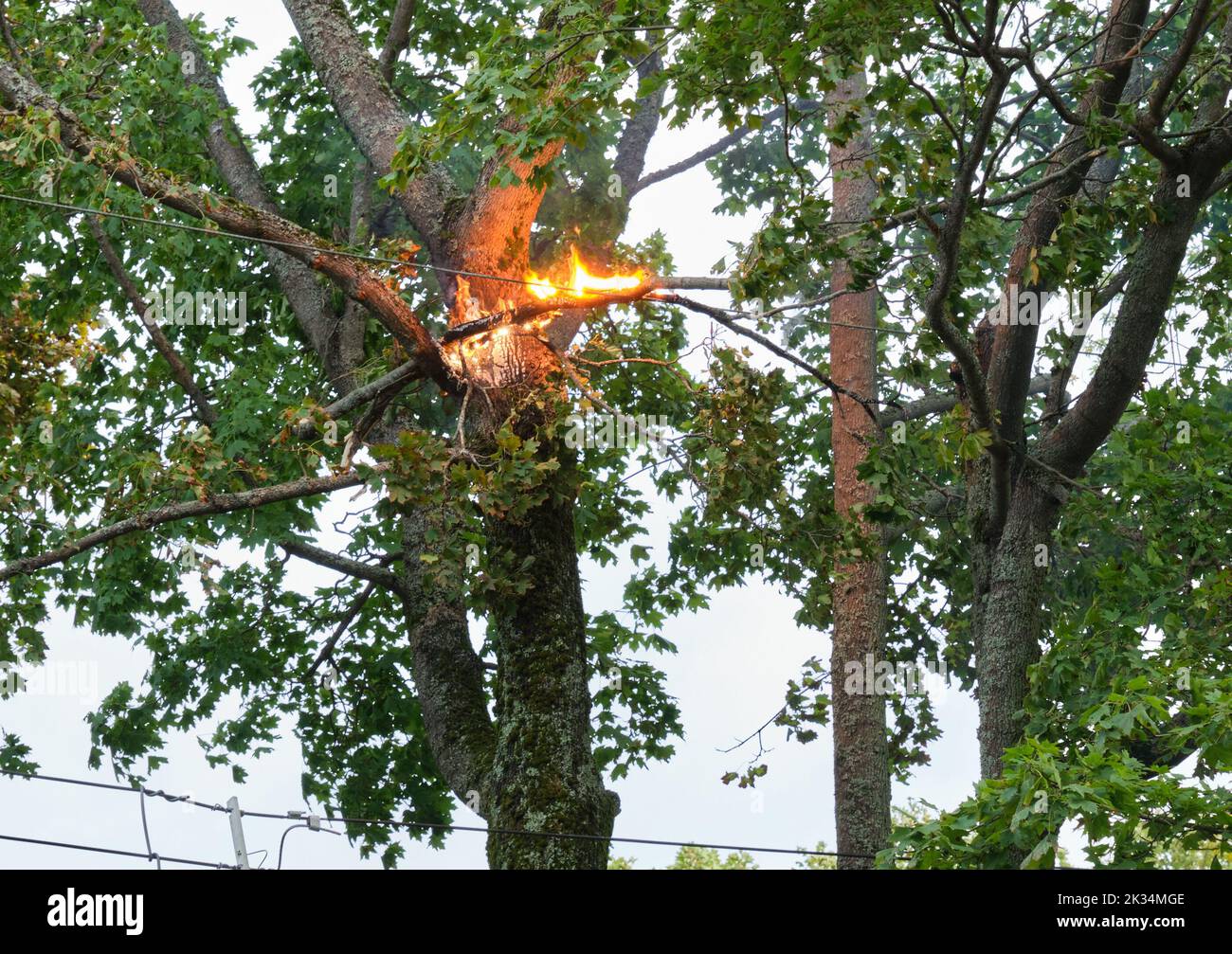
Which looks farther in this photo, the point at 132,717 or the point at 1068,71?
the point at 132,717

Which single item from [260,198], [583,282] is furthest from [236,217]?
[260,198]

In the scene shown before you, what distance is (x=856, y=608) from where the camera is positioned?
12328mm

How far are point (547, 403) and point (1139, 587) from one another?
482cm

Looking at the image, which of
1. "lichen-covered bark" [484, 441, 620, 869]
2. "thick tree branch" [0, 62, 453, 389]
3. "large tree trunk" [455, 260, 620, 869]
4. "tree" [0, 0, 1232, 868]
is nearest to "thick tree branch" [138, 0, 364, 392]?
"tree" [0, 0, 1232, 868]

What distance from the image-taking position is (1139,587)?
11430 millimetres

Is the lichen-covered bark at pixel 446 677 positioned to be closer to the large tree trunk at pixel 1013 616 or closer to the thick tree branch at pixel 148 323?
the thick tree branch at pixel 148 323

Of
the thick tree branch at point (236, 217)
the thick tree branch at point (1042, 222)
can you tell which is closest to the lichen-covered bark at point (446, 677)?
the thick tree branch at point (236, 217)

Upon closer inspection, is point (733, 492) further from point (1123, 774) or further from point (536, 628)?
point (1123, 774)

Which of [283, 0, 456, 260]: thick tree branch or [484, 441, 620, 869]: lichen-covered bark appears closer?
[484, 441, 620, 869]: lichen-covered bark

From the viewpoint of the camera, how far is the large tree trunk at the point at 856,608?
11641 mm

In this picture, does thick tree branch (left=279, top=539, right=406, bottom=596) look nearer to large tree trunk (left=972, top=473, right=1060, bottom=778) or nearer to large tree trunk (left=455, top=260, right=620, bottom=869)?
large tree trunk (left=455, top=260, right=620, bottom=869)

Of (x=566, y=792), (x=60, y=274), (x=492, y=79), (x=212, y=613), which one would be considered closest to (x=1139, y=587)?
(x=566, y=792)

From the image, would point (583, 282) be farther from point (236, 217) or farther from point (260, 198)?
point (260, 198)

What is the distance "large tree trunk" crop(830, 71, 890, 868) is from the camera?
1164 centimetres
